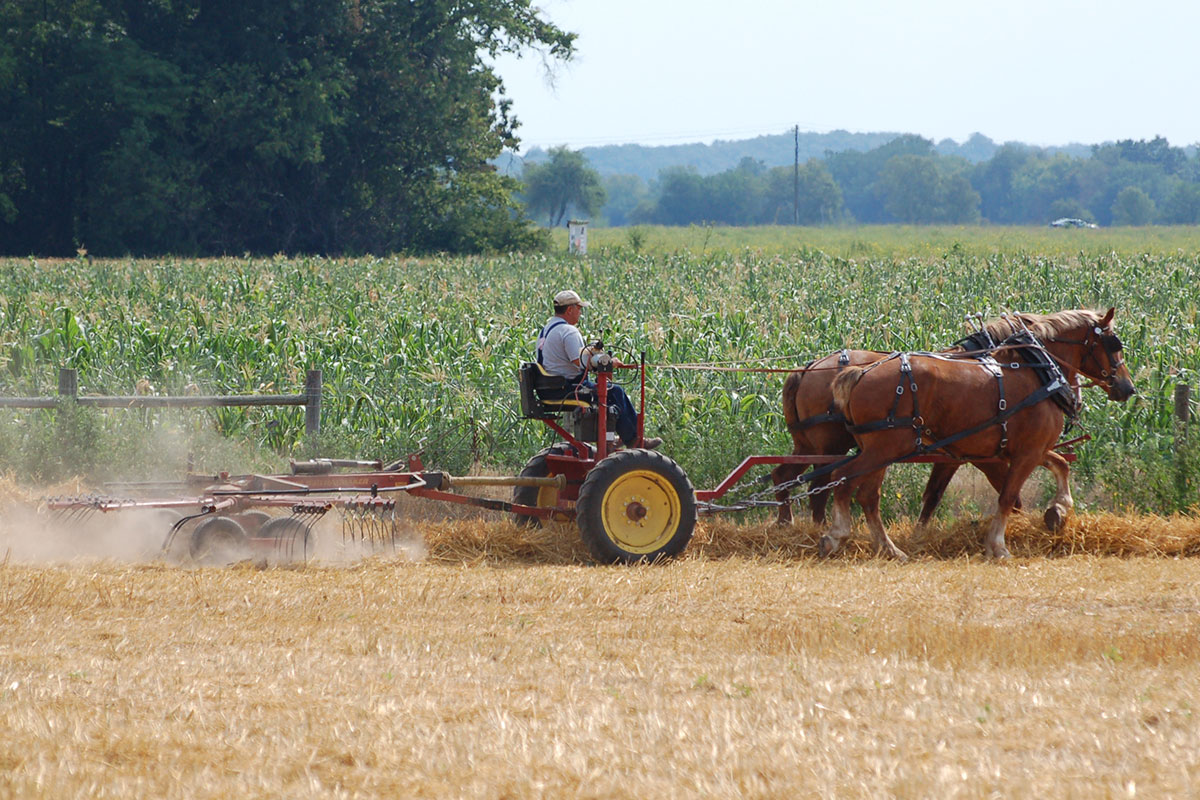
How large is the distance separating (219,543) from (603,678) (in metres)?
3.76

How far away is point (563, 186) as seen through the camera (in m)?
127

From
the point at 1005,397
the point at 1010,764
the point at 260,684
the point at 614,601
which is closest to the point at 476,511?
the point at 614,601

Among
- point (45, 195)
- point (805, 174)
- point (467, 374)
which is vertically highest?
point (805, 174)

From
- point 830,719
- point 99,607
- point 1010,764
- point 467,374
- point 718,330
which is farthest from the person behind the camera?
point 718,330

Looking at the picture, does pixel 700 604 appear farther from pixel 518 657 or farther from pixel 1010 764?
pixel 1010 764

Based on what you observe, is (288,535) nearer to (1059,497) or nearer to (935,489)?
(935,489)

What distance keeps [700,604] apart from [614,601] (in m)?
0.52

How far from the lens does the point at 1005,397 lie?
9164mm

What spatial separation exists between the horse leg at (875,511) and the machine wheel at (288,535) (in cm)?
405

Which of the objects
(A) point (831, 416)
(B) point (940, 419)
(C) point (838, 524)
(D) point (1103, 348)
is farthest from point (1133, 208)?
(C) point (838, 524)

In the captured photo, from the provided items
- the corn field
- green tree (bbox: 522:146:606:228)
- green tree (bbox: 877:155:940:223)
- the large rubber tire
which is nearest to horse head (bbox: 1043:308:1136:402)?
the corn field

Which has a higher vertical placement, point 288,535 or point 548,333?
point 548,333

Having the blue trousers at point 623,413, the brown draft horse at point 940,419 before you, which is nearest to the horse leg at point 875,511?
the brown draft horse at point 940,419

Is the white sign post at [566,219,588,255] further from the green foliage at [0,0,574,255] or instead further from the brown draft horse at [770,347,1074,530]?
the brown draft horse at [770,347,1074,530]
